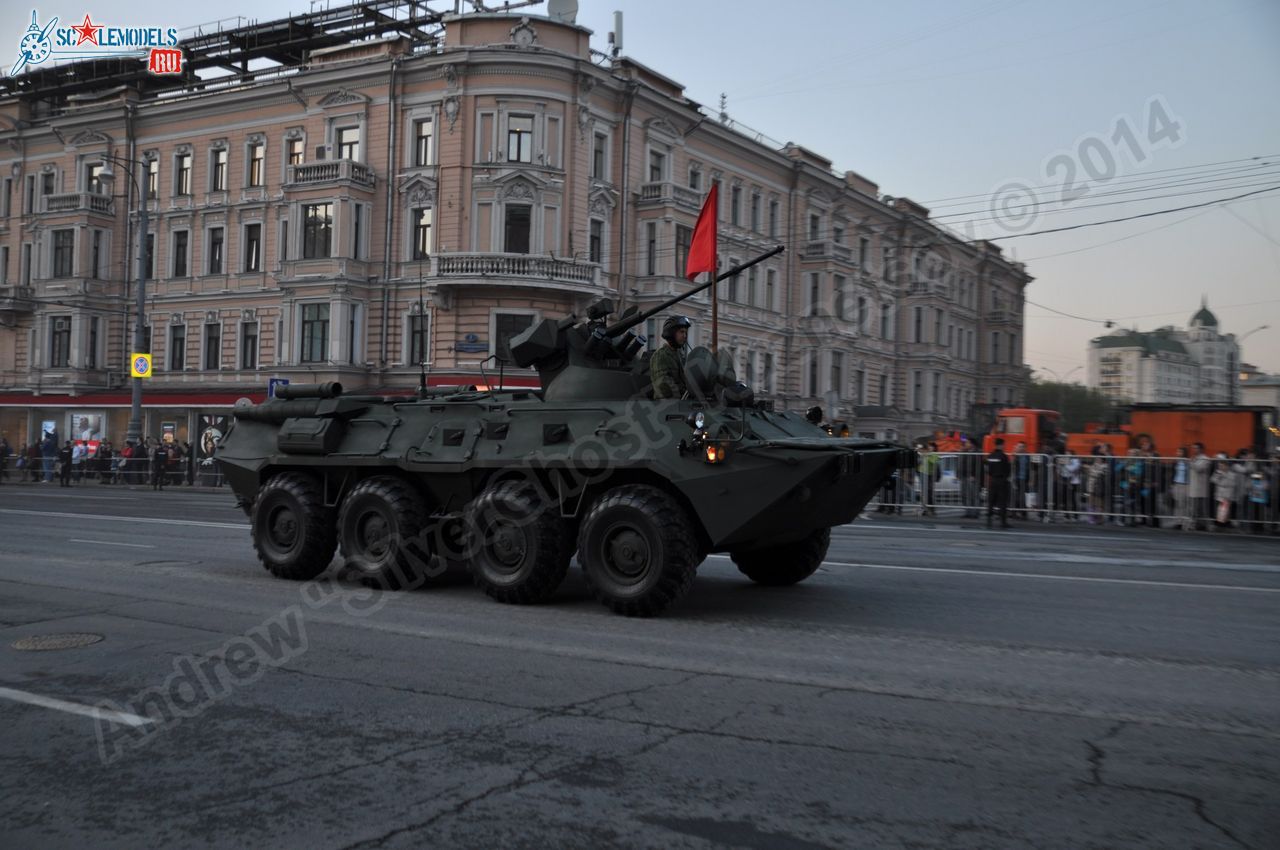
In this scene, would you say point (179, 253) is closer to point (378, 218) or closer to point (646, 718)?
point (378, 218)

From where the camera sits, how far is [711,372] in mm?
8977

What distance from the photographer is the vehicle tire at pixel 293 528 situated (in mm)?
10492

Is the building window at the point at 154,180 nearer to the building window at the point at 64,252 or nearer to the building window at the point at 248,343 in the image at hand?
the building window at the point at 64,252

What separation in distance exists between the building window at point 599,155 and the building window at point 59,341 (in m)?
22.6

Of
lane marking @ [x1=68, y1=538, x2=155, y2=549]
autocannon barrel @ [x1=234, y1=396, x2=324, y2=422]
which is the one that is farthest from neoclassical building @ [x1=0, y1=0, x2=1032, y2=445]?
autocannon barrel @ [x1=234, y1=396, x2=324, y2=422]

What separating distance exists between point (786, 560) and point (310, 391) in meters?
4.99

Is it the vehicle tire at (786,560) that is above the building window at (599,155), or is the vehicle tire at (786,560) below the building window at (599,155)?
below

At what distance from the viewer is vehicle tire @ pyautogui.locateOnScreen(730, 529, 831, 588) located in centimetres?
1009

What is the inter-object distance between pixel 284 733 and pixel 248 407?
6962 millimetres

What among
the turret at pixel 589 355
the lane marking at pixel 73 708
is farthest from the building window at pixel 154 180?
the lane marking at pixel 73 708

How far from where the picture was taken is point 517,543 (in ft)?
29.8

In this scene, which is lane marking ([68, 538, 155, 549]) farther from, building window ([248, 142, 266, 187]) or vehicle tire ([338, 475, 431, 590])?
building window ([248, 142, 266, 187])

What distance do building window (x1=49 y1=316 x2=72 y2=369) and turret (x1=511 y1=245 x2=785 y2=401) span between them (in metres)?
39.9

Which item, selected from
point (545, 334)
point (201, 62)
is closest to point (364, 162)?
point (201, 62)
